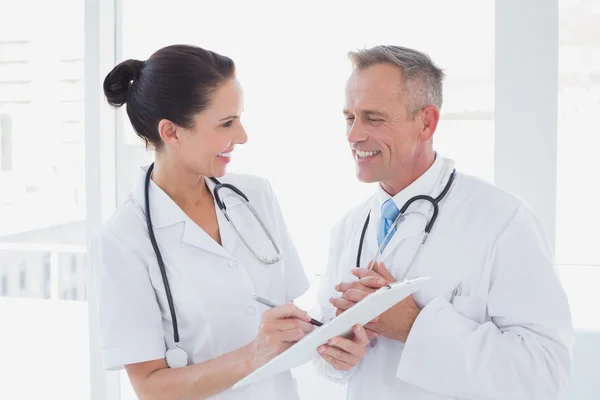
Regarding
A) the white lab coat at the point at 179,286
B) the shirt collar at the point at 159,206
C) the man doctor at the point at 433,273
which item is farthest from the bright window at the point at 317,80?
the shirt collar at the point at 159,206

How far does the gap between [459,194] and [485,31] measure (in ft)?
3.41

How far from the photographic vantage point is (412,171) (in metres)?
1.39

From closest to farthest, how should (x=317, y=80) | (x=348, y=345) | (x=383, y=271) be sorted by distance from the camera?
(x=348, y=345) → (x=383, y=271) → (x=317, y=80)

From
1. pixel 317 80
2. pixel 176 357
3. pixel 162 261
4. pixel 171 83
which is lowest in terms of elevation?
pixel 176 357

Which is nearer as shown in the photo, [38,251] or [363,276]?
[363,276]

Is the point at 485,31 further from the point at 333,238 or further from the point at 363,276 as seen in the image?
the point at 363,276

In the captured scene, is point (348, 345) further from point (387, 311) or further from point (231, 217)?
point (231, 217)

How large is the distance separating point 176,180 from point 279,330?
0.47 m

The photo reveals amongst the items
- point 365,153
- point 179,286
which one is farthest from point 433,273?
point 179,286

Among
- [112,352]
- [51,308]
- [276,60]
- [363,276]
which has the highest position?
[276,60]

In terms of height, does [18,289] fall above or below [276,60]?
below

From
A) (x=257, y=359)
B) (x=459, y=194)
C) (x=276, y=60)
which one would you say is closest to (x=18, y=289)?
(x=276, y=60)

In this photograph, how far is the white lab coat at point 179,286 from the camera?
127 centimetres

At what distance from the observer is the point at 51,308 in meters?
3.02
